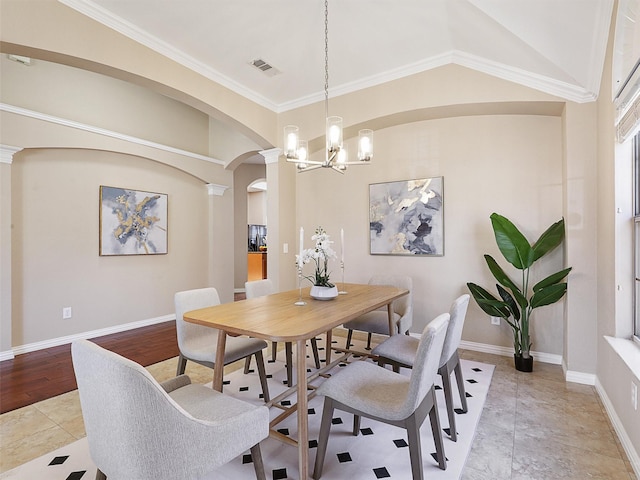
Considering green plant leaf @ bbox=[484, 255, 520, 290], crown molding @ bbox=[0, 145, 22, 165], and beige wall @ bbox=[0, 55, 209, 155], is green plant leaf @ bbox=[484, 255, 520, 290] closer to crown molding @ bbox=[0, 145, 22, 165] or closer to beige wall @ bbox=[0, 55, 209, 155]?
beige wall @ bbox=[0, 55, 209, 155]

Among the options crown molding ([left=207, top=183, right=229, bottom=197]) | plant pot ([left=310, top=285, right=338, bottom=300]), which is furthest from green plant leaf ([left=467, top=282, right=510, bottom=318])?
crown molding ([left=207, top=183, right=229, bottom=197])

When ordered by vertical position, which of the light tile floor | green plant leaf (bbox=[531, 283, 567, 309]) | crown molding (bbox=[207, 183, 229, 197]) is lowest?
the light tile floor

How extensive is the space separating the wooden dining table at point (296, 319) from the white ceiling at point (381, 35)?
2374 millimetres

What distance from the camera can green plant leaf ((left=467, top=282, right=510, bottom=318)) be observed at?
324cm

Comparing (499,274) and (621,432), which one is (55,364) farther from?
(621,432)

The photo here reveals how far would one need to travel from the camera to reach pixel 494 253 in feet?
12.0

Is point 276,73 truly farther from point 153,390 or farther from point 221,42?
point 153,390

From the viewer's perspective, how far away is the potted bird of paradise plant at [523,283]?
9.97 feet

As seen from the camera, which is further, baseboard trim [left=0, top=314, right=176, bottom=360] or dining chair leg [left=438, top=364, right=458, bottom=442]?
baseboard trim [left=0, top=314, right=176, bottom=360]

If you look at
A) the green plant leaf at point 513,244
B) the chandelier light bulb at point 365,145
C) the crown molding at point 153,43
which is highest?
the crown molding at point 153,43

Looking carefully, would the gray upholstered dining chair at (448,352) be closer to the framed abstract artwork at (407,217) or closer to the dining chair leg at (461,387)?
the dining chair leg at (461,387)

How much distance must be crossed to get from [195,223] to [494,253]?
184 inches

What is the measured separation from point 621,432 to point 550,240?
1601 mm

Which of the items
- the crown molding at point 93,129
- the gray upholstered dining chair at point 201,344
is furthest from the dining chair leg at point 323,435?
the crown molding at point 93,129
